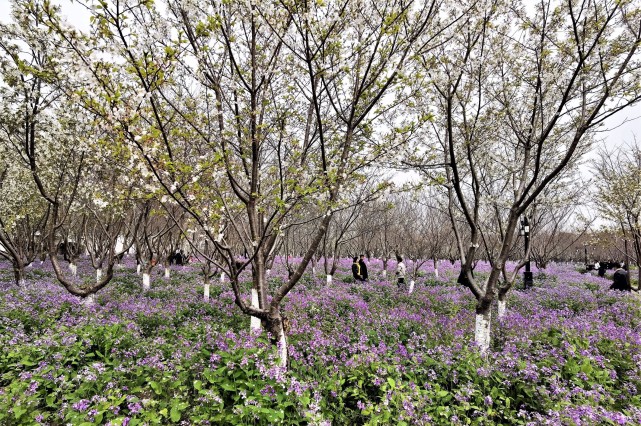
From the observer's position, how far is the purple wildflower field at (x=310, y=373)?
4211mm

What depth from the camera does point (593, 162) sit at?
16.8 m

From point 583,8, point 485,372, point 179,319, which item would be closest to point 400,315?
point 485,372

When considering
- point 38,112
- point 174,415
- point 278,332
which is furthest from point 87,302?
point 174,415

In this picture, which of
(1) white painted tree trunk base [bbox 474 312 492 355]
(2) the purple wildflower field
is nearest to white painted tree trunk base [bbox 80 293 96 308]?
(2) the purple wildflower field

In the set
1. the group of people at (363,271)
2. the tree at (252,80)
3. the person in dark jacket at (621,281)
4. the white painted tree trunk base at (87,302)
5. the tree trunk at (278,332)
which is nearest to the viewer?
the tree at (252,80)

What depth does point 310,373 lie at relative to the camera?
563 cm

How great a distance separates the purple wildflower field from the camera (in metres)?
4.21

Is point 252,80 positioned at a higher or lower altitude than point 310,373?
higher

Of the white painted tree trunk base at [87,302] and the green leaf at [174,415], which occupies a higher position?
the white painted tree trunk base at [87,302]

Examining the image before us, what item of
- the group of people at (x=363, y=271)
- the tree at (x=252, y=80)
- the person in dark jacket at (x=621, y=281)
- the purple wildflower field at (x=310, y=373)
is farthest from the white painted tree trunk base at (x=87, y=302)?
the person in dark jacket at (x=621, y=281)

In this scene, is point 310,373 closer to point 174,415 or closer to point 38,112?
point 174,415

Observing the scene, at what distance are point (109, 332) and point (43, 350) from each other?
1013 mm

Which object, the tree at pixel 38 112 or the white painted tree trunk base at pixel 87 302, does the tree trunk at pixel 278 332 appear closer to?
the tree at pixel 38 112

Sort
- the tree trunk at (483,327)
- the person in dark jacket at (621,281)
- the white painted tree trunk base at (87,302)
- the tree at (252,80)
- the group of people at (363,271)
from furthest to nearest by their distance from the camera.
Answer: the group of people at (363,271) < the person in dark jacket at (621,281) < the white painted tree trunk base at (87,302) < the tree trunk at (483,327) < the tree at (252,80)
